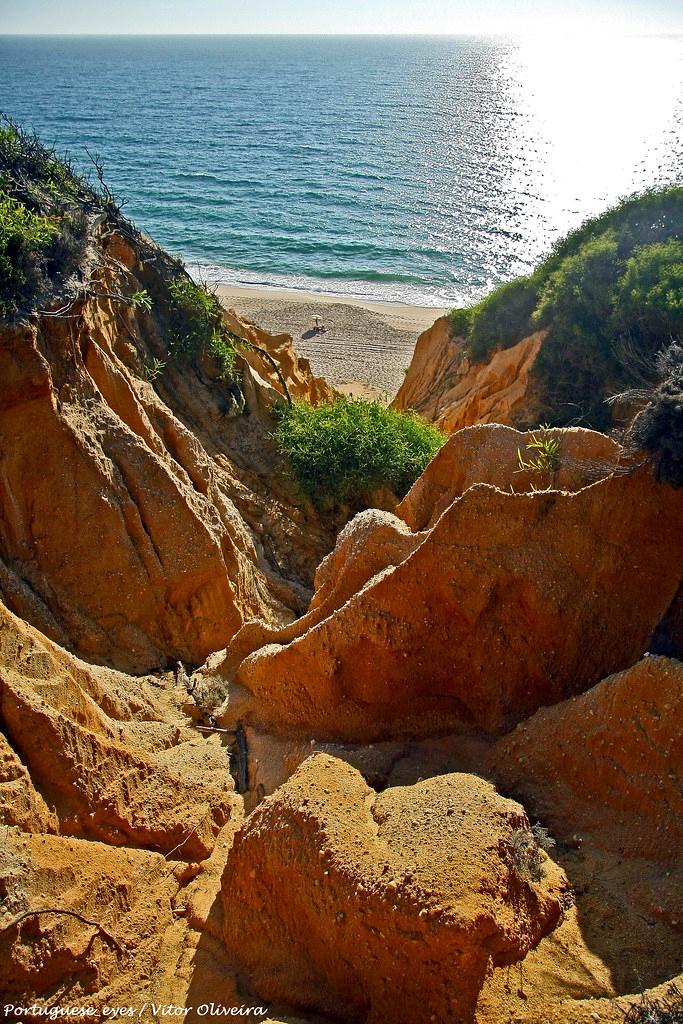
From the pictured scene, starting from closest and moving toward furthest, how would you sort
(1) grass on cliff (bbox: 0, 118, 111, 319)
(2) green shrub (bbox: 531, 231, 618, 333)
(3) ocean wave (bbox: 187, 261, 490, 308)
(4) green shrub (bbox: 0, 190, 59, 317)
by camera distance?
(4) green shrub (bbox: 0, 190, 59, 317), (1) grass on cliff (bbox: 0, 118, 111, 319), (2) green shrub (bbox: 531, 231, 618, 333), (3) ocean wave (bbox: 187, 261, 490, 308)

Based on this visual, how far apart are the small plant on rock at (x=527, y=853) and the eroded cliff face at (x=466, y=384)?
1136 centimetres

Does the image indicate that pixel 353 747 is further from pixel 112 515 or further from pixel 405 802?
pixel 112 515

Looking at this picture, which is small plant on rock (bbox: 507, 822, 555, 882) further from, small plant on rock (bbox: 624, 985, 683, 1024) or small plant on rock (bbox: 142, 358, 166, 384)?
small plant on rock (bbox: 142, 358, 166, 384)

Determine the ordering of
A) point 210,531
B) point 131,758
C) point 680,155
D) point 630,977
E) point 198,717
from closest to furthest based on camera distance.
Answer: point 630,977 < point 131,758 < point 198,717 < point 210,531 < point 680,155

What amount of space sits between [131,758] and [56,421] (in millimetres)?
4757

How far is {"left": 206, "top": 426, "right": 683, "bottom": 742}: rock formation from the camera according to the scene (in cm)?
607

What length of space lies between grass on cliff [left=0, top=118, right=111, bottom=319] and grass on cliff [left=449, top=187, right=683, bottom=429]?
9003mm

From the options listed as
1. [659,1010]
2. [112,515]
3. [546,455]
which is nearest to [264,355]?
[112,515]

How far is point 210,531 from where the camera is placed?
403 inches

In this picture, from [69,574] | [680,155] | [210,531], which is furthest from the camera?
[680,155]

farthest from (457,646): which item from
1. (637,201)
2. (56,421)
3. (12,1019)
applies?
(637,201)

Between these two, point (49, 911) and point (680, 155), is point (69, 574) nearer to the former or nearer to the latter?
point (49, 911)

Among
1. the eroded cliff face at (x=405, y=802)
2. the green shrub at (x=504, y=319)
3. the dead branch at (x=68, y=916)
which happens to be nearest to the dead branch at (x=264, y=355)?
the green shrub at (x=504, y=319)

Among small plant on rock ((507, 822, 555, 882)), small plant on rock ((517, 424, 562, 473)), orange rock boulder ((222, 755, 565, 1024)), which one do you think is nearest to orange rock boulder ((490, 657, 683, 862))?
small plant on rock ((507, 822, 555, 882))
